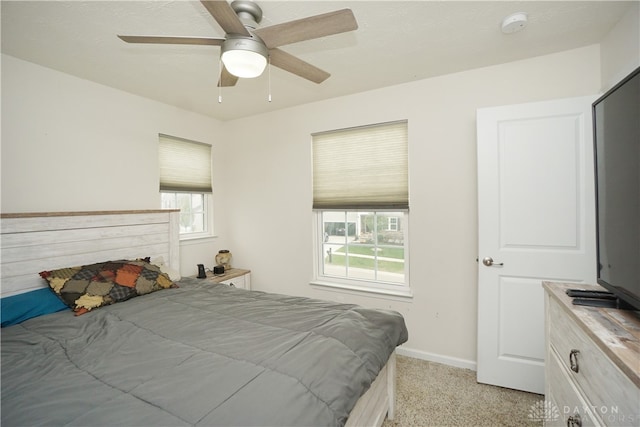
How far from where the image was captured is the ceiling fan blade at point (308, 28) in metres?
1.21

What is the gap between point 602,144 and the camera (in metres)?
1.26

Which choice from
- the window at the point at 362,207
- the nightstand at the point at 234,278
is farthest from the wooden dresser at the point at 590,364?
the nightstand at the point at 234,278

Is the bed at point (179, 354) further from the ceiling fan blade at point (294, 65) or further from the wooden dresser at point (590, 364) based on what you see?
the ceiling fan blade at point (294, 65)

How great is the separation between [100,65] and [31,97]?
56 cm

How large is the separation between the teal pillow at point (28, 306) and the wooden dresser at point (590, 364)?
9.26 feet

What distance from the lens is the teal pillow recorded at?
1790 millimetres

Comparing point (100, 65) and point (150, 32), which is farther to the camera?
point (100, 65)

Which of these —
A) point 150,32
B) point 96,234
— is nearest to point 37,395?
point 96,234

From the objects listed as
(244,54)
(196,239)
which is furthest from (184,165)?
(244,54)

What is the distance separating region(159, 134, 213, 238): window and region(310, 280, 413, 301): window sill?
5.35 ft

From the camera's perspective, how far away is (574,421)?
3.45ft

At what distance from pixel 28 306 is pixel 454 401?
9.70 feet

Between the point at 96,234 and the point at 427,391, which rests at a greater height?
the point at 96,234

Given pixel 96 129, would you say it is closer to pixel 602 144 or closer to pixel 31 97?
pixel 31 97
